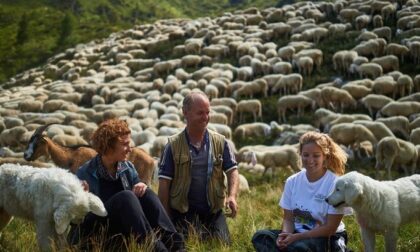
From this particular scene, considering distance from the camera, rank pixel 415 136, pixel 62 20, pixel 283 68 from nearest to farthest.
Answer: pixel 415 136
pixel 283 68
pixel 62 20

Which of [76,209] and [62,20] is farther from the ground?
[76,209]

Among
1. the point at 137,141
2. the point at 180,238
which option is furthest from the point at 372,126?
the point at 180,238

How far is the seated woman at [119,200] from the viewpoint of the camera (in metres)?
4.76

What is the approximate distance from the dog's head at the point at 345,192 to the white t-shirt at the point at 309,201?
165 millimetres

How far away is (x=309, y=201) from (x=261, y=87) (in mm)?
18610

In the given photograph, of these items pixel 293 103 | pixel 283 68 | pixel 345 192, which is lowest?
pixel 293 103

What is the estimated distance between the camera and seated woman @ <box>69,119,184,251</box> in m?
4.76

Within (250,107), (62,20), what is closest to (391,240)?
(250,107)

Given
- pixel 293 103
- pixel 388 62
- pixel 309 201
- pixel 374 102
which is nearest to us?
pixel 309 201

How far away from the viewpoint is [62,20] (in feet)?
226

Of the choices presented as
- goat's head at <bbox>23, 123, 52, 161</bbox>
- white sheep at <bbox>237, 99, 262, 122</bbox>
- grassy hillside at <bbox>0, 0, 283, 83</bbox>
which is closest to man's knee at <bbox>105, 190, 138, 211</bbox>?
goat's head at <bbox>23, 123, 52, 161</bbox>

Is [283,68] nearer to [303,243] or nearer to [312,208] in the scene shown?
[312,208]

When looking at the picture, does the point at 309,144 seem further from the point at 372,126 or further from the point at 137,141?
the point at 137,141

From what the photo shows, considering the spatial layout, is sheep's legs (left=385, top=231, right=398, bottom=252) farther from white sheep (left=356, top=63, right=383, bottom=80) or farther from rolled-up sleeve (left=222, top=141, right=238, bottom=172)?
white sheep (left=356, top=63, right=383, bottom=80)
